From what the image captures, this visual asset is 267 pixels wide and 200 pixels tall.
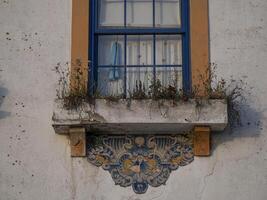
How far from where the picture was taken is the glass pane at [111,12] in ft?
31.8

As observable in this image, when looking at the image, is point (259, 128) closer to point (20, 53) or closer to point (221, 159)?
point (221, 159)

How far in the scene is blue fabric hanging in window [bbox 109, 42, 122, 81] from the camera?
9.48 meters

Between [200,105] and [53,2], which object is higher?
[53,2]

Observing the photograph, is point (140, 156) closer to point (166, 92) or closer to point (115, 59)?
point (166, 92)

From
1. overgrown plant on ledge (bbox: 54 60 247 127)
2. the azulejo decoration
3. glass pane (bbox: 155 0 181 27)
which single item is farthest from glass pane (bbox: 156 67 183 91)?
the azulejo decoration

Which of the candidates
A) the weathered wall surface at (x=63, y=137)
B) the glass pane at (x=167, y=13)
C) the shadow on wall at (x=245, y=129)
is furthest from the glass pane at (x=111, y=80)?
the shadow on wall at (x=245, y=129)

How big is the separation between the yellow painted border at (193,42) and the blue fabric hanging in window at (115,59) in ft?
1.19

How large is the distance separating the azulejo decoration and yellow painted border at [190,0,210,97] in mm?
642

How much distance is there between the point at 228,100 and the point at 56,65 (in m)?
2.07

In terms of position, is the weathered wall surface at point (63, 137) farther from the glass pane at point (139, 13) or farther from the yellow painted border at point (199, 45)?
the glass pane at point (139, 13)

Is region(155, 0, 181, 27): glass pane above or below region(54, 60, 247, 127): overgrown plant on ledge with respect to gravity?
above

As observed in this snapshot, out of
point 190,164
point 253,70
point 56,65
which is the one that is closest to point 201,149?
point 190,164

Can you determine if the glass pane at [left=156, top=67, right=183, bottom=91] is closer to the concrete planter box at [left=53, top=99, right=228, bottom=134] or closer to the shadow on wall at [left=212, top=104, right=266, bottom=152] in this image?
the concrete planter box at [left=53, top=99, right=228, bottom=134]

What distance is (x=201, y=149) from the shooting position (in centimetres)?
898
